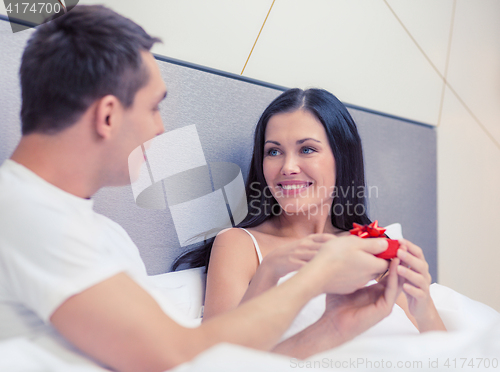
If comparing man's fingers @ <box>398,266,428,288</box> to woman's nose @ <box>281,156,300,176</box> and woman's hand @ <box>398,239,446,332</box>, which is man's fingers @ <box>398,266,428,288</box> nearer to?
woman's hand @ <box>398,239,446,332</box>

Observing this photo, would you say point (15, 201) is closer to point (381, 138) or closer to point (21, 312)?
point (21, 312)

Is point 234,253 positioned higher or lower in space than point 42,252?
lower

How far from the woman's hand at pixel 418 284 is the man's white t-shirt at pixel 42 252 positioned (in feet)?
1.90

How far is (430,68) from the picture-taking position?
2.01 metres

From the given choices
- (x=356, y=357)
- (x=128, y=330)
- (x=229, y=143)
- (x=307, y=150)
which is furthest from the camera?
(x=229, y=143)

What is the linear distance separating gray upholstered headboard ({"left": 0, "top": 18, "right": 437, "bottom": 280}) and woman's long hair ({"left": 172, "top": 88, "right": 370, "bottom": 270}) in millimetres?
74

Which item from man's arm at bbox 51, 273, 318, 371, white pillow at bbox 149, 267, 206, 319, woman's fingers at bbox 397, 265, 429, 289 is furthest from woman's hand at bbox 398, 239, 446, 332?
white pillow at bbox 149, 267, 206, 319

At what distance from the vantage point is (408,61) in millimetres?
1895

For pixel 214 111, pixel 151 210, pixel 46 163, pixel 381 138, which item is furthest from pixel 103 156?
pixel 381 138

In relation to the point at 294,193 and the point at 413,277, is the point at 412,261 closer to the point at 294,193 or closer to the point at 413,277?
the point at 413,277

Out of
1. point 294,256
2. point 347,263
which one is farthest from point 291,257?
point 347,263

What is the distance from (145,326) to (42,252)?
17cm

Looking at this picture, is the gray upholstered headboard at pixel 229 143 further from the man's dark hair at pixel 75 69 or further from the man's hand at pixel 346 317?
the man's hand at pixel 346 317

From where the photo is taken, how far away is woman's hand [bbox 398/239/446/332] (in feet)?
2.74
